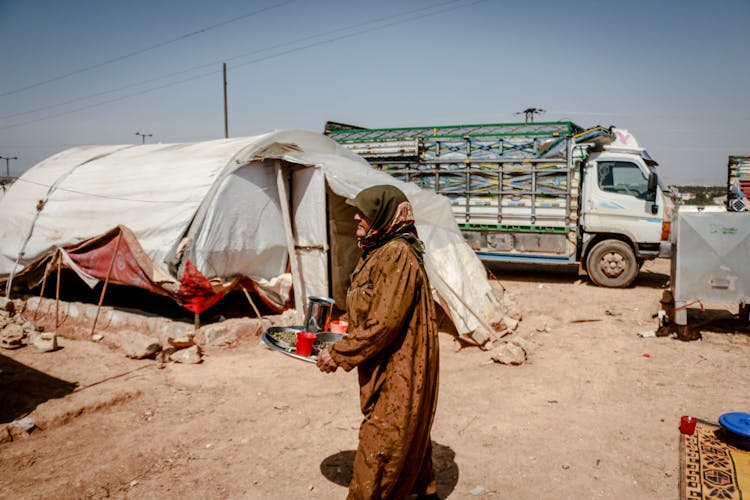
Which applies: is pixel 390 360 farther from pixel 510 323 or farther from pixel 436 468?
pixel 510 323

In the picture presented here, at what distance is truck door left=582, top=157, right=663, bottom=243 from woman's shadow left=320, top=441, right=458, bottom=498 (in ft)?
23.4

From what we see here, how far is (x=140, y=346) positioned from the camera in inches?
241

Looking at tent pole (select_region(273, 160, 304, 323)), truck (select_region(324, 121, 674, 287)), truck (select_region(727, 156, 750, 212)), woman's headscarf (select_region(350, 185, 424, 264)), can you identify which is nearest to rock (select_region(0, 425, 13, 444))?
woman's headscarf (select_region(350, 185, 424, 264))

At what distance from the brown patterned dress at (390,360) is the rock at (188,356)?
12.6ft

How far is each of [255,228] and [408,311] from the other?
526 centimetres

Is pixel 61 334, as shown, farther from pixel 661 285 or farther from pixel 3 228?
pixel 661 285

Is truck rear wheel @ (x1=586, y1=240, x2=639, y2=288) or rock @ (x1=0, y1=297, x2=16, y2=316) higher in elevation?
truck rear wheel @ (x1=586, y1=240, x2=639, y2=288)

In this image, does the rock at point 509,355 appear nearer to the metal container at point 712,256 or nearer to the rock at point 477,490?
the metal container at point 712,256

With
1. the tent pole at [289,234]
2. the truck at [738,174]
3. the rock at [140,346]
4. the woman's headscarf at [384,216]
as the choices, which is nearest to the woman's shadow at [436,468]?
the woman's headscarf at [384,216]

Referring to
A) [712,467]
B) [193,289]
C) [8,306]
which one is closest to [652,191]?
[712,467]

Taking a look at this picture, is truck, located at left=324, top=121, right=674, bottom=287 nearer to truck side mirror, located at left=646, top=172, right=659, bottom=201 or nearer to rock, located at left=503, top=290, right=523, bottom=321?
truck side mirror, located at left=646, top=172, right=659, bottom=201

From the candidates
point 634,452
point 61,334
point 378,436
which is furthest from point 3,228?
point 634,452

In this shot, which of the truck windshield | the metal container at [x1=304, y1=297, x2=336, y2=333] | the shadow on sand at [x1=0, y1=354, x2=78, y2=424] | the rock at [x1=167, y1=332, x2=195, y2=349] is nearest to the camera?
the shadow on sand at [x1=0, y1=354, x2=78, y2=424]

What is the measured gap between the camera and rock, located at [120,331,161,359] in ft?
19.9
